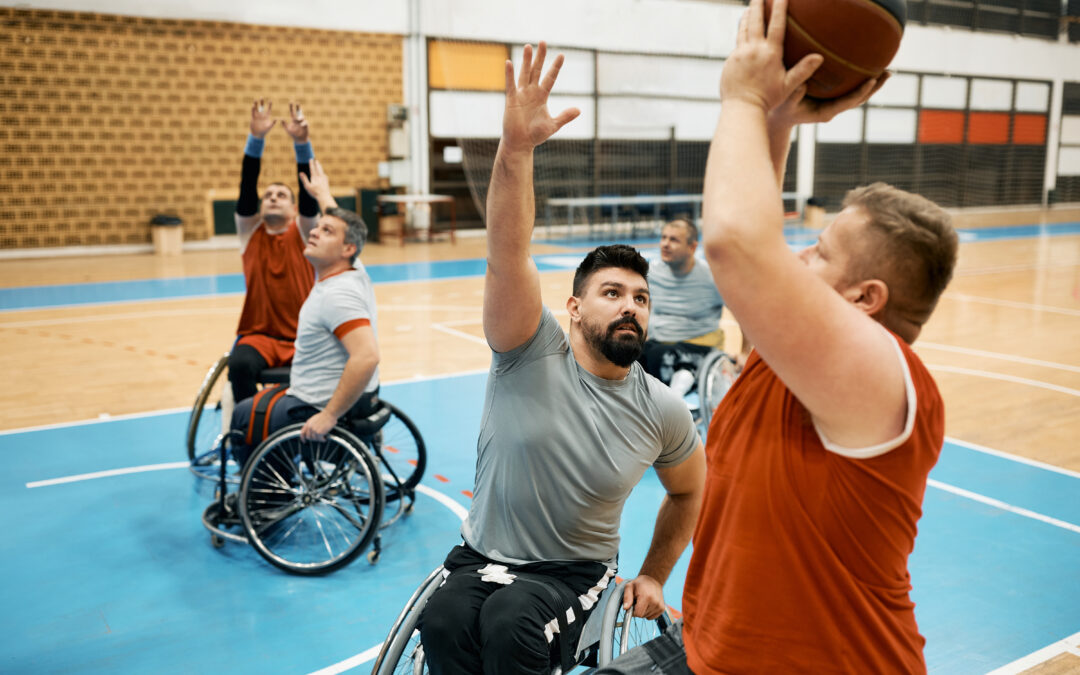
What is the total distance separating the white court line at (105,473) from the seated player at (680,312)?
2.85m

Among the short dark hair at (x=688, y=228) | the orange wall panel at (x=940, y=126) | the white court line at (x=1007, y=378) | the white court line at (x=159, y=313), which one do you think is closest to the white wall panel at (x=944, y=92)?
the orange wall panel at (x=940, y=126)

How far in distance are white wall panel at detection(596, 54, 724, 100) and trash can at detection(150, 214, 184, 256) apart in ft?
28.3

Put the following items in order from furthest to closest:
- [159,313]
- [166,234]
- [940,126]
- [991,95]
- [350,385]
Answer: [991,95]
[940,126]
[166,234]
[159,313]
[350,385]

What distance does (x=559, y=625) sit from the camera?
2.29 metres

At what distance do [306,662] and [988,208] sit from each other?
26693 millimetres

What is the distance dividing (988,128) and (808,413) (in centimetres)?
2659

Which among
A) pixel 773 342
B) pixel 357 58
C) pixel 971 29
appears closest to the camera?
pixel 773 342

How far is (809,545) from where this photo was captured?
4.34 ft

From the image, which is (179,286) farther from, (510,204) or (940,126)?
(940,126)

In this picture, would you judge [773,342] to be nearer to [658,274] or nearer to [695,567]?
[695,567]

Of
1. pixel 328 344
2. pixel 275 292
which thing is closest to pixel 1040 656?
pixel 328 344

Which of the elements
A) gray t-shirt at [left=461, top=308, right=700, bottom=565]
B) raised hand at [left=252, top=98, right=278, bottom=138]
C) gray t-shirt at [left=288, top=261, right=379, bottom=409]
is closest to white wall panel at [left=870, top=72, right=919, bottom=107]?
raised hand at [left=252, top=98, right=278, bottom=138]

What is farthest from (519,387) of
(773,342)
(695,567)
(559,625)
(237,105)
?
(237,105)

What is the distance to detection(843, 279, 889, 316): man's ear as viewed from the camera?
1.28 m
